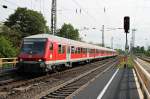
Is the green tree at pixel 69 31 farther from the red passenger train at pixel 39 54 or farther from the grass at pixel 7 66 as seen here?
the red passenger train at pixel 39 54

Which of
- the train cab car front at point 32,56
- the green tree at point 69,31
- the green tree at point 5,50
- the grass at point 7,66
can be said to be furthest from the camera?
the green tree at point 69,31

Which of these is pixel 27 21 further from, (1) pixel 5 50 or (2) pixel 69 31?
(1) pixel 5 50

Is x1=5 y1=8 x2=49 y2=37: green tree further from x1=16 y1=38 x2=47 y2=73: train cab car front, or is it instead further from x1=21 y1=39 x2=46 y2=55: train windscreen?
x1=16 y1=38 x2=47 y2=73: train cab car front

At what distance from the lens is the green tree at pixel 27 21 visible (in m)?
95.4

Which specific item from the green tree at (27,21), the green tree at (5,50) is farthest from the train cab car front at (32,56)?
the green tree at (27,21)

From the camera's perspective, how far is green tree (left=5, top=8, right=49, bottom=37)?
95375 millimetres

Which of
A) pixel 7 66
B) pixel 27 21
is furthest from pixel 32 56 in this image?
pixel 27 21

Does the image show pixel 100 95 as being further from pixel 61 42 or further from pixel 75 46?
pixel 75 46

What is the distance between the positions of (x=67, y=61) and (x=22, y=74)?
7.34 metres

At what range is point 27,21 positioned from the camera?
96.3 m

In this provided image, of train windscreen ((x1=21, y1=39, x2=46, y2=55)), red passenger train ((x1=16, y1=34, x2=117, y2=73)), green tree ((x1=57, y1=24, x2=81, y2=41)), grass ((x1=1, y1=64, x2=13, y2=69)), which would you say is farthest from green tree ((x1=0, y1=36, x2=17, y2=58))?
green tree ((x1=57, y1=24, x2=81, y2=41))

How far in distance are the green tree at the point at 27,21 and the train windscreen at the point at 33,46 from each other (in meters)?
68.6

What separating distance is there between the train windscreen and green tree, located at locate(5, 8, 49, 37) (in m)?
68.6

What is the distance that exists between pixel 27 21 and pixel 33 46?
70975mm
